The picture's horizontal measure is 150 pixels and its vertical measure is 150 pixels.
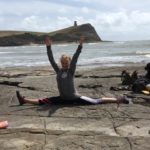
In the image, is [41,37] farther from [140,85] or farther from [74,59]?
[74,59]

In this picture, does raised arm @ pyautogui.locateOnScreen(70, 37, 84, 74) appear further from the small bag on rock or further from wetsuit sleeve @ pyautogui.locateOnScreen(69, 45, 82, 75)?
the small bag on rock

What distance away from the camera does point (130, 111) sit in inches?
350

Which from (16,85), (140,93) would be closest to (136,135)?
(140,93)

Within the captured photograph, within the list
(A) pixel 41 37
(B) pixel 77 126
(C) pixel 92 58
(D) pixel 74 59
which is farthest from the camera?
(A) pixel 41 37

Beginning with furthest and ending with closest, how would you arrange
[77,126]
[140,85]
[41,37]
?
[41,37] → [140,85] → [77,126]

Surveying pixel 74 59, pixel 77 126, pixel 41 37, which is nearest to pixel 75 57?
pixel 74 59

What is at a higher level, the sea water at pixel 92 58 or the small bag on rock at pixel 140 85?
the small bag on rock at pixel 140 85

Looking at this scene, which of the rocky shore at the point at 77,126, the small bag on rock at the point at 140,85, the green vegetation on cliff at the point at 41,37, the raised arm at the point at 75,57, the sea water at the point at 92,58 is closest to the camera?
the rocky shore at the point at 77,126

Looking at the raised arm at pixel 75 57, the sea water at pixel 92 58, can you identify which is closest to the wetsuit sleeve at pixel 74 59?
the raised arm at pixel 75 57

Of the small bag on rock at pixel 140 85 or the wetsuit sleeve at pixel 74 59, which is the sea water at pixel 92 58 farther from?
the wetsuit sleeve at pixel 74 59

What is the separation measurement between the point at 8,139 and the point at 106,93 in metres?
5.43

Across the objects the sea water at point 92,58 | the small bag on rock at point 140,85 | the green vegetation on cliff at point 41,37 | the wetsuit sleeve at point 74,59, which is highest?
the wetsuit sleeve at point 74,59

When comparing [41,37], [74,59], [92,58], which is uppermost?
[74,59]

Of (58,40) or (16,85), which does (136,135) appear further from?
(58,40)
